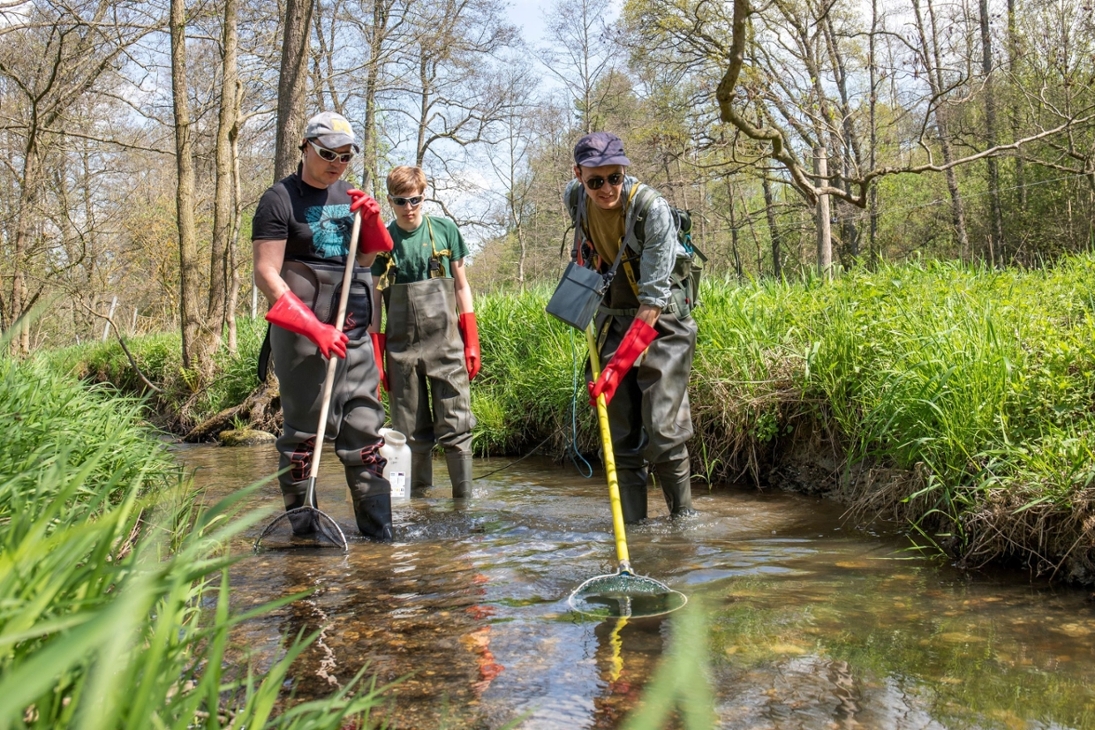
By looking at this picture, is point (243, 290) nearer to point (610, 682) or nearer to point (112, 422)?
point (112, 422)

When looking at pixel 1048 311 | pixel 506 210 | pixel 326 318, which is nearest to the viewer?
pixel 326 318

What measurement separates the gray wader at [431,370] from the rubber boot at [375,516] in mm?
1164

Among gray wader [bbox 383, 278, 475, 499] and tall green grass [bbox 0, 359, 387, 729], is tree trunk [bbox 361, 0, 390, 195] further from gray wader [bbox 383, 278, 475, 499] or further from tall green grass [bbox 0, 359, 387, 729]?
tall green grass [bbox 0, 359, 387, 729]

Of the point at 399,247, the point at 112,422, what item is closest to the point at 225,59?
the point at 399,247

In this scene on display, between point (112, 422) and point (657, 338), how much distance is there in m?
2.80

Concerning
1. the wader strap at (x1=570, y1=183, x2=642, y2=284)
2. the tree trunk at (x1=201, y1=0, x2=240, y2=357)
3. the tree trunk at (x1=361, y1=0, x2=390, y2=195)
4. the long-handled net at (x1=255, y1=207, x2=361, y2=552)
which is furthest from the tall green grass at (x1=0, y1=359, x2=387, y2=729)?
the tree trunk at (x1=361, y1=0, x2=390, y2=195)

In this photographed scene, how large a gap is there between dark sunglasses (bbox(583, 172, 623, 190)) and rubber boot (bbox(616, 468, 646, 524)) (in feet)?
4.93

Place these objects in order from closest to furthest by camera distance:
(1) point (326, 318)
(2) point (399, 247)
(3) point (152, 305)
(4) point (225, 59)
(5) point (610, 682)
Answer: (5) point (610, 682) → (1) point (326, 318) → (2) point (399, 247) → (4) point (225, 59) → (3) point (152, 305)

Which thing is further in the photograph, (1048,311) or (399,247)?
(399,247)

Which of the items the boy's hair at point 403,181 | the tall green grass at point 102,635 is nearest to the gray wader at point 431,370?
the boy's hair at point 403,181

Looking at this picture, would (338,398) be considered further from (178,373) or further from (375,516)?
(178,373)

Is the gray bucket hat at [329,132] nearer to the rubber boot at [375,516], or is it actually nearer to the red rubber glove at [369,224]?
the red rubber glove at [369,224]

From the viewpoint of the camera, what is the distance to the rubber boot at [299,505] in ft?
14.8

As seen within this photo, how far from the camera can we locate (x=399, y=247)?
5598mm
